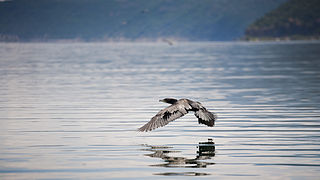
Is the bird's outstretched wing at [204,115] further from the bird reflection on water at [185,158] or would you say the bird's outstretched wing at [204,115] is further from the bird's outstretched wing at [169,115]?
the bird reflection on water at [185,158]

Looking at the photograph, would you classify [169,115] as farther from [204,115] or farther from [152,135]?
[152,135]

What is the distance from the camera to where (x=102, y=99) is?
3106 cm

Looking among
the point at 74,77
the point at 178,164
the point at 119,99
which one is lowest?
the point at 178,164

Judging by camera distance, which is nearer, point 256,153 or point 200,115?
point 256,153

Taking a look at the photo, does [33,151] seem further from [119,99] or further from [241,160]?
[119,99]

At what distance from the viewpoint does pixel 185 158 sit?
16.1 m

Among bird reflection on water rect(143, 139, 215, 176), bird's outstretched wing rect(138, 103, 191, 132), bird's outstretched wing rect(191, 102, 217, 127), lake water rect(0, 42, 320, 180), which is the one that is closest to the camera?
lake water rect(0, 42, 320, 180)

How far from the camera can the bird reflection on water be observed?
15.2 metres

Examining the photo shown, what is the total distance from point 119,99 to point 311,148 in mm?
14667

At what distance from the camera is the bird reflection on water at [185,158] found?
15.2 metres

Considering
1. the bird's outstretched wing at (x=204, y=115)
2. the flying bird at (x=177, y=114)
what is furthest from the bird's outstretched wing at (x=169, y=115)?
the bird's outstretched wing at (x=204, y=115)

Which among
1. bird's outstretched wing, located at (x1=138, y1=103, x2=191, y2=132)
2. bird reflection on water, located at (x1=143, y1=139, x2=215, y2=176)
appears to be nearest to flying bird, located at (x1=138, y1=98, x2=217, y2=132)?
bird's outstretched wing, located at (x1=138, y1=103, x2=191, y2=132)

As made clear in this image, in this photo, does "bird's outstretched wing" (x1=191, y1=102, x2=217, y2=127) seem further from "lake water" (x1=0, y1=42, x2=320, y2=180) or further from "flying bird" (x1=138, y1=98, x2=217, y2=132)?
"lake water" (x1=0, y1=42, x2=320, y2=180)

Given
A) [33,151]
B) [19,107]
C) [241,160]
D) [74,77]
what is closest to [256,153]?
[241,160]
